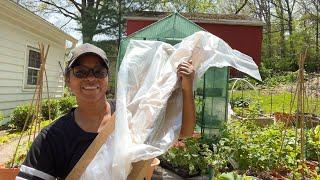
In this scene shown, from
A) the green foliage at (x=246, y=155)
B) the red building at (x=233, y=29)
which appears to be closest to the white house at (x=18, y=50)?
the green foliage at (x=246, y=155)

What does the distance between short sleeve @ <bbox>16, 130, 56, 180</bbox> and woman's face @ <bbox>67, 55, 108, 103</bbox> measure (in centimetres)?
28

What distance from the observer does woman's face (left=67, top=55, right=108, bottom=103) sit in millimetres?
1992

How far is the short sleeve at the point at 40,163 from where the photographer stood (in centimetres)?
179

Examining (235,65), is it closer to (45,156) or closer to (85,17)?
(45,156)

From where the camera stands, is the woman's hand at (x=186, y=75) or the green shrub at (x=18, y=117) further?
the green shrub at (x=18, y=117)

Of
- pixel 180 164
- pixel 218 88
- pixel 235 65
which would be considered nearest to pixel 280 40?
pixel 218 88

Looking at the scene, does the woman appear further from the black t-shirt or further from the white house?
the white house

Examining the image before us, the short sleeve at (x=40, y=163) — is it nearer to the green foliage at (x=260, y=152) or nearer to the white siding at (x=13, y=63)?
the green foliage at (x=260, y=152)

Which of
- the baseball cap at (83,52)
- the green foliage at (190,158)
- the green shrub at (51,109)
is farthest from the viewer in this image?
the green shrub at (51,109)

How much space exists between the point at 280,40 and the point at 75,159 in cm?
4042

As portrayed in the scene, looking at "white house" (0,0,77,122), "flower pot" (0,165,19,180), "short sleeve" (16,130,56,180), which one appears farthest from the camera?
"white house" (0,0,77,122)

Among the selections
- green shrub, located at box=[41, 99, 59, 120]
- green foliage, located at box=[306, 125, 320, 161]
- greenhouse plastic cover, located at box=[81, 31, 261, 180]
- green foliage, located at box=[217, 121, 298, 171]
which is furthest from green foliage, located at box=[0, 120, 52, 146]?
greenhouse plastic cover, located at box=[81, 31, 261, 180]

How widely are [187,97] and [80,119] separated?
56 cm

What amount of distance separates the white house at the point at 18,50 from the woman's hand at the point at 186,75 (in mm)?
7884
